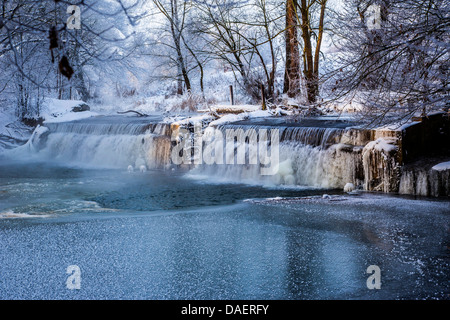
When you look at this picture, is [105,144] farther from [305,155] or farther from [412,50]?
[412,50]

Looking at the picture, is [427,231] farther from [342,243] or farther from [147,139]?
[147,139]

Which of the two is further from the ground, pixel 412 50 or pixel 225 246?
pixel 412 50

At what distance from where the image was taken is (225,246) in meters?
5.75

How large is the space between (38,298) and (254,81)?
57.5 ft

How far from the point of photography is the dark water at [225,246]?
4430 mm

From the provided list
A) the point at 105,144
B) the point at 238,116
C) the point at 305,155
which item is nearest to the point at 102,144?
the point at 105,144

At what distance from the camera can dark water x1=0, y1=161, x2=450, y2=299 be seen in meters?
4.43

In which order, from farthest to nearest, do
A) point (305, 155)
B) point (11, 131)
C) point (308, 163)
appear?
point (11, 131) → point (305, 155) → point (308, 163)

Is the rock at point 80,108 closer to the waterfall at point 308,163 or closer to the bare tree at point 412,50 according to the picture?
the waterfall at point 308,163

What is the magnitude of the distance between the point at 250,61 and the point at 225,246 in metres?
17.3

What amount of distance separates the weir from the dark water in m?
0.77

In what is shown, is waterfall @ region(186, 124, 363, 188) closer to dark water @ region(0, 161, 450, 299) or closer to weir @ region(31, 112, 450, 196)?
weir @ region(31, 112, 450, 196)

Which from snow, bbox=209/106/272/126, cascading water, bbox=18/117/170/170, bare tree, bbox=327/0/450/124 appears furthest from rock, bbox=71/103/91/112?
bare tree, bbox=327/0/450/124
